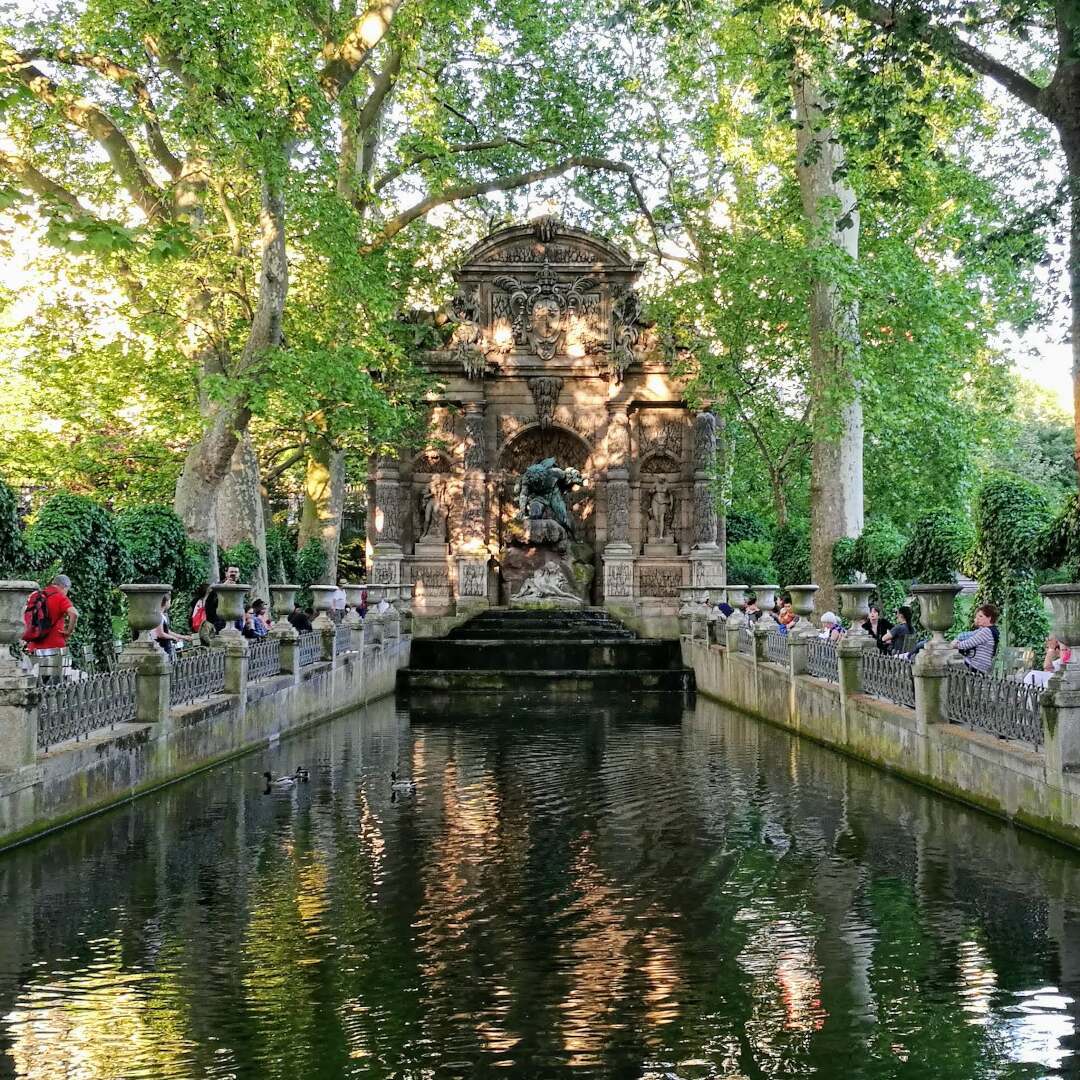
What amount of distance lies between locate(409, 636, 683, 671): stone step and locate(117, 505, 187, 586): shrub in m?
7.54

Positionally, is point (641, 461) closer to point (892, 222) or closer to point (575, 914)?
point (892, 222)

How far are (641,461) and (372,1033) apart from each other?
82.8 ft

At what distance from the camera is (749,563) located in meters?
39.1

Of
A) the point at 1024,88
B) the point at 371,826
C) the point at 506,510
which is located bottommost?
the point at 371,826

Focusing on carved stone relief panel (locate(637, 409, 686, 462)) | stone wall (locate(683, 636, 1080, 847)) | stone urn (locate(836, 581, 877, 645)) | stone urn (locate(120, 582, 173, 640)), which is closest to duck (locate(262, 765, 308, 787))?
stone urn (locate(120, 582, 173, 640))

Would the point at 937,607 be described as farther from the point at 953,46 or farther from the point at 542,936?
the point at 542,936

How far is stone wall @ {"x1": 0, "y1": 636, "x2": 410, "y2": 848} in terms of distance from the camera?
8844 millimetres

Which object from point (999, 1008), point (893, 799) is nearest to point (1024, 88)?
point (893, 799)

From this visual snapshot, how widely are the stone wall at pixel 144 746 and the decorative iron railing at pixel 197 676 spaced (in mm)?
112

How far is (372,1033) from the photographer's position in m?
5.37

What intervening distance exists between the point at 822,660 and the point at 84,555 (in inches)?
324

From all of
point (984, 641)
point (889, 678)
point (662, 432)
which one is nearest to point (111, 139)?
point (662, 432)

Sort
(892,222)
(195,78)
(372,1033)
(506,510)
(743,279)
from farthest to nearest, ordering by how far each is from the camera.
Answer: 1. (506,510)
2. (892,222)
3. (743,279)
4. (195,78)
5. (372,1033)

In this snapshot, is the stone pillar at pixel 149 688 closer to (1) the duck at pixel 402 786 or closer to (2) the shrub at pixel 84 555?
(1) the duck at pixel 402 786
